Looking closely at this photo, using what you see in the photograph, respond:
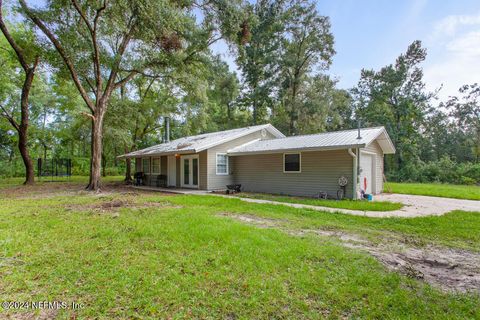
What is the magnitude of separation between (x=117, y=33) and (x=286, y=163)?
35.8ft

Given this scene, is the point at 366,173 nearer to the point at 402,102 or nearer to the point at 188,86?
the point at 188,86

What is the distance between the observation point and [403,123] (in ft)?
82.6

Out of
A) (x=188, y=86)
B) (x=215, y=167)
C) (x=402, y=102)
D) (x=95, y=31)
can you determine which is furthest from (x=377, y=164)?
(x=402, y=102)

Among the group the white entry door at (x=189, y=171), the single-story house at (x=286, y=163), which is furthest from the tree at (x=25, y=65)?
the white entry door at (x=189, y=171)

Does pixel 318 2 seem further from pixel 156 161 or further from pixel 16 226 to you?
pixel 16 226

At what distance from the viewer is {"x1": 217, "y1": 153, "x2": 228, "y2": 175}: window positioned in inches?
523

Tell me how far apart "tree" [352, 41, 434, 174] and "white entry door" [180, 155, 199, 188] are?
20148 mm

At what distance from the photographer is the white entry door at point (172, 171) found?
49.9 ft

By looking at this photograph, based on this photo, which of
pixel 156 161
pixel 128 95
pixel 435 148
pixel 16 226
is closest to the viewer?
pixel 16 226

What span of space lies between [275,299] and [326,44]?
25033mm

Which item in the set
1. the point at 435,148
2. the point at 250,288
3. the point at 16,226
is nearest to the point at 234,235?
the point at 250,288

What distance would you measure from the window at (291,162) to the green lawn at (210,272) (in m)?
5.25

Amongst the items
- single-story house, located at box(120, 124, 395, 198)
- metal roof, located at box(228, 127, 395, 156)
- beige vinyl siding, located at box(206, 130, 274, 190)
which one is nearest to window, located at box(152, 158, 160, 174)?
single-story house, located at box(120, 124, 395, 198)

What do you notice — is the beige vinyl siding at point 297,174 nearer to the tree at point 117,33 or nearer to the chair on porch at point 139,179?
the tree at point 117,33
